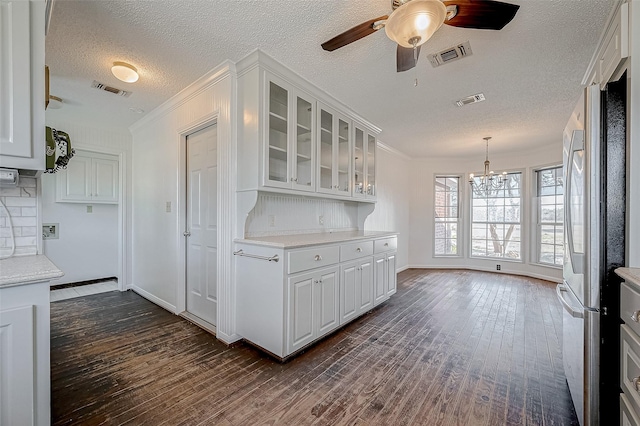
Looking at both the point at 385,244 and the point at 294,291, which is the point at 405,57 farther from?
the point at 385,244

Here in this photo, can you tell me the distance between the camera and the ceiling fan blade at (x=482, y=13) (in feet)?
4.20

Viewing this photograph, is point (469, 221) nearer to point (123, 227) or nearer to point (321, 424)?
point (321, 424)

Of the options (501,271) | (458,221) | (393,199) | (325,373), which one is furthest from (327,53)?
(501,271)

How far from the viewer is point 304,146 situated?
2.72 meters

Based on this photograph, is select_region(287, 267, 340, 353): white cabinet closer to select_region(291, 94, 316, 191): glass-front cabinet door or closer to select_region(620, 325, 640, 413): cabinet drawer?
select_region(291, 94, 316, 191): glass-front cabinet door

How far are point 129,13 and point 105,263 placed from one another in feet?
13.9

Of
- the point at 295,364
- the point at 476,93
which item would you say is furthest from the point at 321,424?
the point at 476,93

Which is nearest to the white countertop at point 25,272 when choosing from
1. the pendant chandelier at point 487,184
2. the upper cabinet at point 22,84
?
the upper cabinet at point 22,84

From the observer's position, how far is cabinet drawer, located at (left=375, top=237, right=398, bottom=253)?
A: 3.25m

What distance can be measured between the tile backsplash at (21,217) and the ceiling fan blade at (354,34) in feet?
6.56

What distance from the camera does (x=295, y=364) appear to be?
211 cm

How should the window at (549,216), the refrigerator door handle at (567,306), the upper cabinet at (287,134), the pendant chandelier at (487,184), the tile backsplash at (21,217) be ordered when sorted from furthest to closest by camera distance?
the pendant chandelier at (487,184) → the window at (549,216) → the upper cabinet at (287,134) → the tile backsplash at (21,217) → the refrigerator door handle at (567,306)

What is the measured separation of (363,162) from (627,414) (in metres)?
3.00

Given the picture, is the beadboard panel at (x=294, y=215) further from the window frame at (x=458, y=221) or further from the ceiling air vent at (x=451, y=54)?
the window frame at (x=458, y=221)
